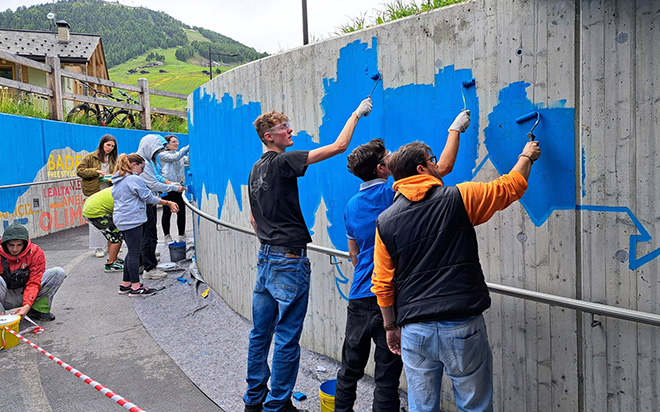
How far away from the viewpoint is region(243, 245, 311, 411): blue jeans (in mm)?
3572

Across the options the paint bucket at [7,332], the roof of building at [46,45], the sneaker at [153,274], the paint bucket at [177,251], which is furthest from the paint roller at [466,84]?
the roof of building at [46,45]

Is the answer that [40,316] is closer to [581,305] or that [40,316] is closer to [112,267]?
[112,267]

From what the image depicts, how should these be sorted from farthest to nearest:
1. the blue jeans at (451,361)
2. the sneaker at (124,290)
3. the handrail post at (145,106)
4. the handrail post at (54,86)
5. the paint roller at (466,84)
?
1. the handrail post at (145,106)
2. the handrail post at (54,86)
3. the sneaker at (124,290)
4. the paint roller at (466,84)
5. the blue jeans at (451,361)

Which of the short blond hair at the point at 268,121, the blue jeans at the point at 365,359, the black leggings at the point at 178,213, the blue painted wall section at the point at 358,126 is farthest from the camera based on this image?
the black leggings at the point at 178,213

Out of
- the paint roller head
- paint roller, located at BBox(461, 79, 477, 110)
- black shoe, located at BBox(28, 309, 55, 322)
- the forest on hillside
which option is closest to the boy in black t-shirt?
paint roller, located at BBox(461, 79, 477, 110)

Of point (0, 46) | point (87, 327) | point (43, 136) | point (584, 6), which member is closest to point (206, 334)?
point (87, 327)

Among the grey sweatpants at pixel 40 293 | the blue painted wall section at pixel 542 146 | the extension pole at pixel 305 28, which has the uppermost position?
the extension pole at pixel 305 28

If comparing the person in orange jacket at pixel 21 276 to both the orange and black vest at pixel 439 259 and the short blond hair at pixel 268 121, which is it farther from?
the orange and black vest at pixel 439 259

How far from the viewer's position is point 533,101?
2998mm

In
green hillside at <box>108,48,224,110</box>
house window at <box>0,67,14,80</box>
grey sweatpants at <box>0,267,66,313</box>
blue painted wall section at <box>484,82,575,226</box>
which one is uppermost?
green hillside at <box>108,48,224,110</box>

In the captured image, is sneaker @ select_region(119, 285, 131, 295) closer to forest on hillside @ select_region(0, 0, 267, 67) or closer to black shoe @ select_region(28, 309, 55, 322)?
black shoe @ select_region(28, 309, 55, 322)

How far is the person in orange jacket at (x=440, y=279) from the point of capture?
246cm

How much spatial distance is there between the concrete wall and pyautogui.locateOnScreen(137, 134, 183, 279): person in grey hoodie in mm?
4451

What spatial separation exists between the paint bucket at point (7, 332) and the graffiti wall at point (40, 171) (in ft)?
18.1
